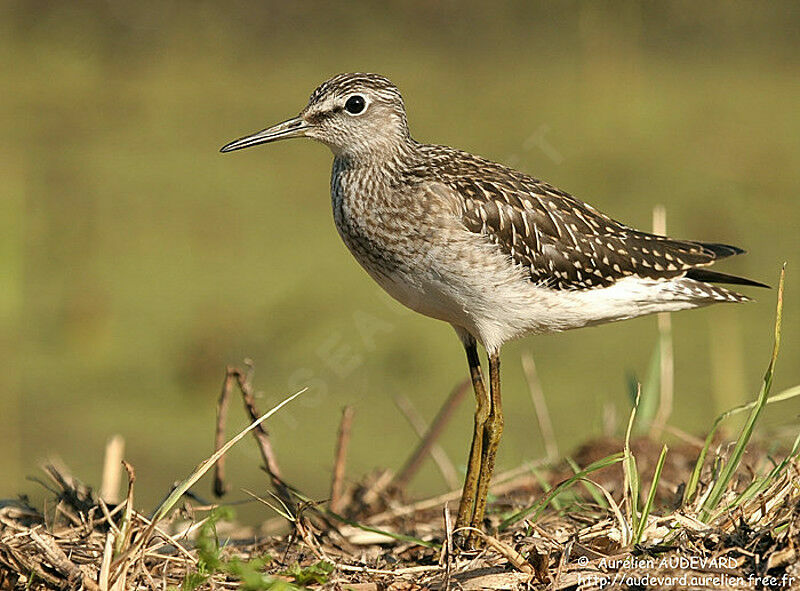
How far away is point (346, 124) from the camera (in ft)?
13.3

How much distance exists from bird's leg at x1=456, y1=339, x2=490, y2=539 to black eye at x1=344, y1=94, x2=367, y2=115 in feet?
2.92

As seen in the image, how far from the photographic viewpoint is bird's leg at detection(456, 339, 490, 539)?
388cm

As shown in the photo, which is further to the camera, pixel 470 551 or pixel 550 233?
pixel 550 233

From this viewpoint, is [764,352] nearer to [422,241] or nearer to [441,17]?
[422,241]

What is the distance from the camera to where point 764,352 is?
6.62 m

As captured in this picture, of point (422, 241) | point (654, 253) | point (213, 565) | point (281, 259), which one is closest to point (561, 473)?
point (654, 253)

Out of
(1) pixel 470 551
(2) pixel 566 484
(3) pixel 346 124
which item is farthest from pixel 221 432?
(2) pixel 566 484

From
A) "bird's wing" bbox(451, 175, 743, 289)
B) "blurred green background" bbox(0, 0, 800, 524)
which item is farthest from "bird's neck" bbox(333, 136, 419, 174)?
"blurred green background" bbox(0, 0, 800, 524)

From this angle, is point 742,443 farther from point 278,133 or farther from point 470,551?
point 278,133

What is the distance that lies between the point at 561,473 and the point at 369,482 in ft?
2.49

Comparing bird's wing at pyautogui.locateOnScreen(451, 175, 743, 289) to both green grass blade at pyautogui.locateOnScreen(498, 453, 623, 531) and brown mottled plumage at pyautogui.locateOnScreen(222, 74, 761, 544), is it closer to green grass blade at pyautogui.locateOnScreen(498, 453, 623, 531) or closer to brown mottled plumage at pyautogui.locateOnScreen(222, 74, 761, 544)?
brown mottled plumage at pyautogui.locateOnScreen(222, 74, 761, 544)

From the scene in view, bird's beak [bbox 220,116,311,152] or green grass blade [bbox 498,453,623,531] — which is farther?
bird's beak [bbox 220,116,311,152]

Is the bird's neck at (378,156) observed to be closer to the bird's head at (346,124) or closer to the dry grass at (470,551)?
the bird's head at (346,124)

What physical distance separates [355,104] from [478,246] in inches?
28.7
